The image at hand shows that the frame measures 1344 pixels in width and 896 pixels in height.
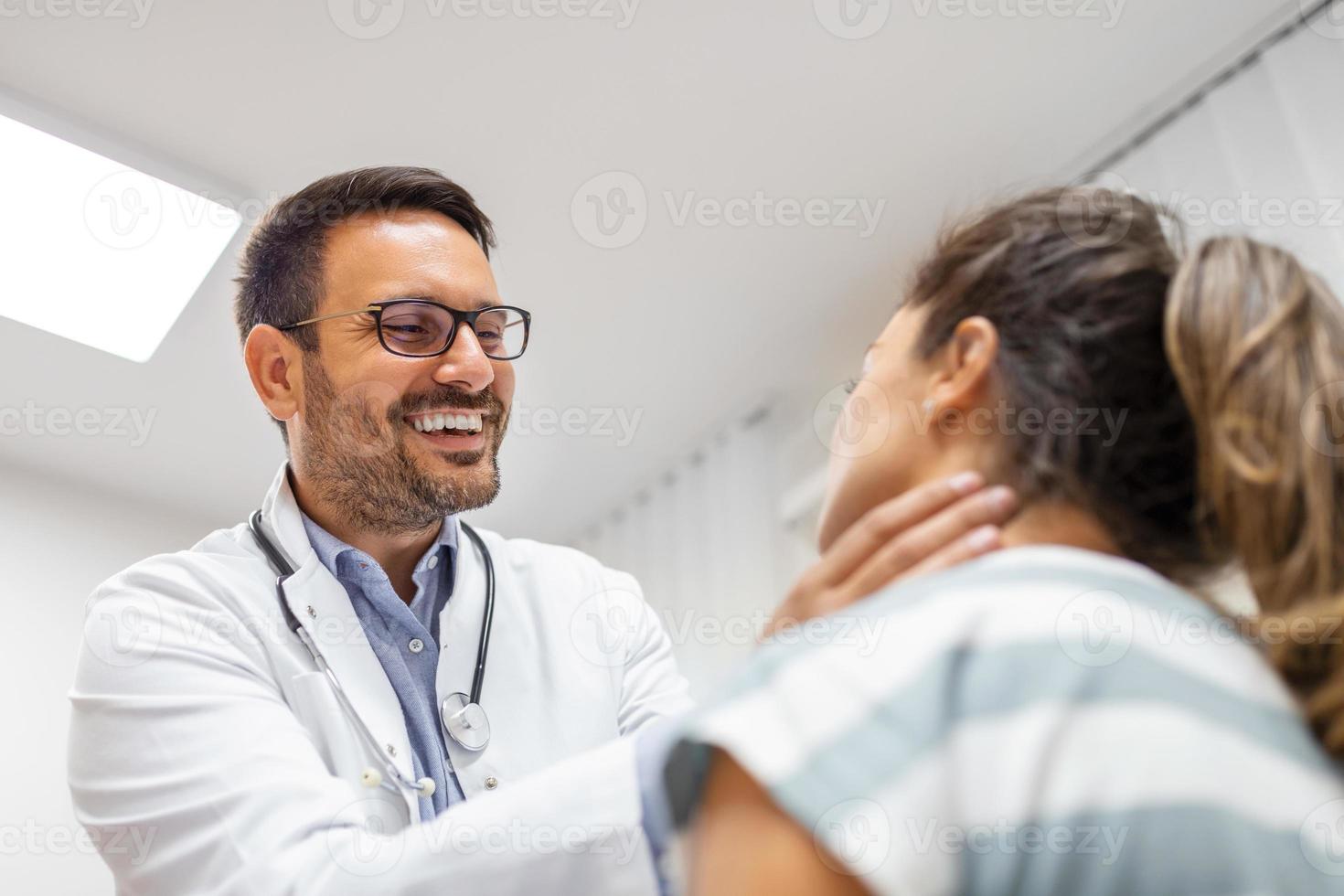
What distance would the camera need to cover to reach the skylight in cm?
232

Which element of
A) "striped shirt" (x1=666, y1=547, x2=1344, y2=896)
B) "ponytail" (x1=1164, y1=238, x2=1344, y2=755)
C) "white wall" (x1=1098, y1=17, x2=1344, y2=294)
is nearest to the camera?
"striped shirt" (x1=666, y1=547, x2=1344, y2=896)

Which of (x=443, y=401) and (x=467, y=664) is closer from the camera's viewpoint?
(x=467, y=664)

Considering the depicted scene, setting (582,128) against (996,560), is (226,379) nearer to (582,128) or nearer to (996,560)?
(582,128)

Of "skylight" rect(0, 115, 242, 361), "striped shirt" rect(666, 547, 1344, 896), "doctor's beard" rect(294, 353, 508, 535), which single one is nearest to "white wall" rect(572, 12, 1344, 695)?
"striped shirt" rect(666, 547, 1344, 896)

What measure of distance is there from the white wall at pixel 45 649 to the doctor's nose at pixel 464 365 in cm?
213

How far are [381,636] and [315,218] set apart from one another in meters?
0.70

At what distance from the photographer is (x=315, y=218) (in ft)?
5.75

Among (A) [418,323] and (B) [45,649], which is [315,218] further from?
(B) [45,649]

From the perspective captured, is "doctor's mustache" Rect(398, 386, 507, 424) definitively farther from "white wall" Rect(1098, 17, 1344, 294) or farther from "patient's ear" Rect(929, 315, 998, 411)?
"white wall" Rect(1098, 17, 1344, 294)

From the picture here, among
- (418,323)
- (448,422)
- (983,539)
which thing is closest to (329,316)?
(418,323)

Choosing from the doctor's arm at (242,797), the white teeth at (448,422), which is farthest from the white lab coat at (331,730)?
the white teeth at (448,422)

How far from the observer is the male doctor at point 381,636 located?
0.83 metres

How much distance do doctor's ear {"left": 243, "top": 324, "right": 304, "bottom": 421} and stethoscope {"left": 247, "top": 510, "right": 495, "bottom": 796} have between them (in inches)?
11.2

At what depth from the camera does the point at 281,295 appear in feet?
5.84
